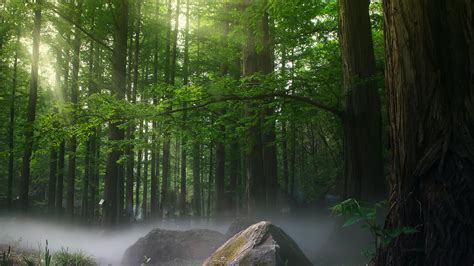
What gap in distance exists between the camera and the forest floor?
26.7 feet

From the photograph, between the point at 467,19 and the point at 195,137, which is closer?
the point at 467,19

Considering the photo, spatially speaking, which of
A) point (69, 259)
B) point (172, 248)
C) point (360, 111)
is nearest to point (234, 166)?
point (172, 248)

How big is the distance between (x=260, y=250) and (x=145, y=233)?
1352 centimetres

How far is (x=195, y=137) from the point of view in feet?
33.3

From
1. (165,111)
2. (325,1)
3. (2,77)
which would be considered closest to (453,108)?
(165,111)

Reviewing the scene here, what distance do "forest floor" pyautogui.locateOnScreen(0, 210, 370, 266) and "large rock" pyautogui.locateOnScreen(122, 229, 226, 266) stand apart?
592 mm

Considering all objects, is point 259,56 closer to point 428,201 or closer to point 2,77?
point 428,201

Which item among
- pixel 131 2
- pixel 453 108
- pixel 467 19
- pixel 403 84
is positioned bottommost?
pixel 453 108

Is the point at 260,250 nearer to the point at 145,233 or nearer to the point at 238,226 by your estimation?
the point at 238,226

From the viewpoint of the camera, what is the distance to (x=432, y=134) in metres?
3.76

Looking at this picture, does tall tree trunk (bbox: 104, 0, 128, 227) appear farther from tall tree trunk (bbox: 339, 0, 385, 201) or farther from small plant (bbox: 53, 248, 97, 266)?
tall tree trunk (bbox: 339, 0, 385, 201)

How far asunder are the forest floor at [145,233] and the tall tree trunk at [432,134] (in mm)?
3429

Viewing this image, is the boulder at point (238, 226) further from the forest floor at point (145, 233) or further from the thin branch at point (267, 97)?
the thin branch at point (267, 97)

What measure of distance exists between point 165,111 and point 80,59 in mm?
15413
